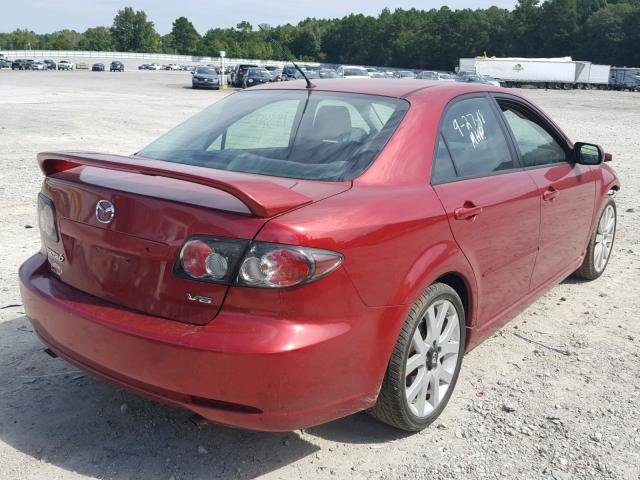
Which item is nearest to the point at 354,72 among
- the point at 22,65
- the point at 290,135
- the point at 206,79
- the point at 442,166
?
the point at 206,79

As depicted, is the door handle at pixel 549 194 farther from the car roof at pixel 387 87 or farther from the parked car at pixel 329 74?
the parked car at pixel 329 74

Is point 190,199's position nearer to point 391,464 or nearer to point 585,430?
point 391,464

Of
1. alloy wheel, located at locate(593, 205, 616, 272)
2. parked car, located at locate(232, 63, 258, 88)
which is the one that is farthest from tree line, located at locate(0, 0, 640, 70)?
alloy wheel, located at locate(593, 205, 616, 272)

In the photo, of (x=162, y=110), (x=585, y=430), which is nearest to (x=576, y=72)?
(x=162, y=110)

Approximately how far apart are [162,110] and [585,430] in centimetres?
2201

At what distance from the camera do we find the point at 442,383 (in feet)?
11.0

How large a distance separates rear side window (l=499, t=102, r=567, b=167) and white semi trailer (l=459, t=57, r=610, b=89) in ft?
207

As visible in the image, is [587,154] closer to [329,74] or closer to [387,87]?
[387,87]

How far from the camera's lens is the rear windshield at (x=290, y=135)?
3.14 m

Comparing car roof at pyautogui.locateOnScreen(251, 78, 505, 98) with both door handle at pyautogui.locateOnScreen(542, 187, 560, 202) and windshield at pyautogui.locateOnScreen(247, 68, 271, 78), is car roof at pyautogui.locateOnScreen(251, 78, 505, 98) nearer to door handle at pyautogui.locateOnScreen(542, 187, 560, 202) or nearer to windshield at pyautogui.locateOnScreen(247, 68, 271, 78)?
door handle at pyautogui.locateOnScreen(542, 187, 560, 202)

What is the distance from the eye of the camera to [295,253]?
2461 mm

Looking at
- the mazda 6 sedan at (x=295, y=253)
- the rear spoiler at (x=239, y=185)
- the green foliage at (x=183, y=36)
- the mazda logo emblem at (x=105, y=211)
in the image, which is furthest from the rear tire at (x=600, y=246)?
the green foliage at (x=183, y=36)

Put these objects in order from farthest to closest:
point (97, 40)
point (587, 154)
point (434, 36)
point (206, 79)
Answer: point (97, 40) < point (434, 36) < point (206, 79) < point (587, 154)

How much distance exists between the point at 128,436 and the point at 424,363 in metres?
1.41
